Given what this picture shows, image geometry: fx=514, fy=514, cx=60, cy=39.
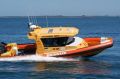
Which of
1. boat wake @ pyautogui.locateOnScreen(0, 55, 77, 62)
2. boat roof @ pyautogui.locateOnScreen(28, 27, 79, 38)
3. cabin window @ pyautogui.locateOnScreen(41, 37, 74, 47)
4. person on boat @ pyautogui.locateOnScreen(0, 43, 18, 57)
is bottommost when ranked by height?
boat wake @ pyautogui.locateOnScreen(0, 55, 77, 62)

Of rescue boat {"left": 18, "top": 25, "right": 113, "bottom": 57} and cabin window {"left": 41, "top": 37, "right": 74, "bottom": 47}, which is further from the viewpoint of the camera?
cabin window {"left": 41, "top": 37, "right": 74, "bottom": 47}

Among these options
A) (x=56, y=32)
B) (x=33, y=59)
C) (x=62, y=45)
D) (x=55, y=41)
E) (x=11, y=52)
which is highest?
(x=56, y=32)

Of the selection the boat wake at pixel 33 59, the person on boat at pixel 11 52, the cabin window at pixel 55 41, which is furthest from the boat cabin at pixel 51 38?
the person on boat at pixel 11 52

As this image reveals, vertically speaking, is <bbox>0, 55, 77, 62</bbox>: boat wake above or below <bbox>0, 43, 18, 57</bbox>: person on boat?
below

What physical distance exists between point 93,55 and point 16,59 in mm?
4958

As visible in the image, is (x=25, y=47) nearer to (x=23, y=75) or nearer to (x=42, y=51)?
(x=42, y=51)

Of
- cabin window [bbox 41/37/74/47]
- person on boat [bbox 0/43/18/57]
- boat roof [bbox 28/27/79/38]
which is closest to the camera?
boat roof [bbox 28/27/79/38]

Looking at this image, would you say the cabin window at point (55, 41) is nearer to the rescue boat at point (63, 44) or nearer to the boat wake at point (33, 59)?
the rescue boat at point (63, 44)

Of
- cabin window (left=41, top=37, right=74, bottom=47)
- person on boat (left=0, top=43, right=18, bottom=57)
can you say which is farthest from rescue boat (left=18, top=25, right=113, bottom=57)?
person on boat (left=0, top=43, right=18, bottom=57)

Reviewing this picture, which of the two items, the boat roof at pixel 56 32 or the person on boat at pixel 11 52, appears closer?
the boat roof at pixel 56 32

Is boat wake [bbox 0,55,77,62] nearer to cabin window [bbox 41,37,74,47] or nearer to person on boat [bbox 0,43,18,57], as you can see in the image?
person on boat [bbox 0,43,18,57]

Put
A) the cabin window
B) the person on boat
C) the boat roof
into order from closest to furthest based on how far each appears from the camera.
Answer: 1. the boat roof
2. the cabin window
3. the person on boat

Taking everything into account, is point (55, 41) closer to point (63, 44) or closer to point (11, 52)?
point (63, 44)

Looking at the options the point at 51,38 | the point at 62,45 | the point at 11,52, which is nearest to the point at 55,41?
the point at 51,38
